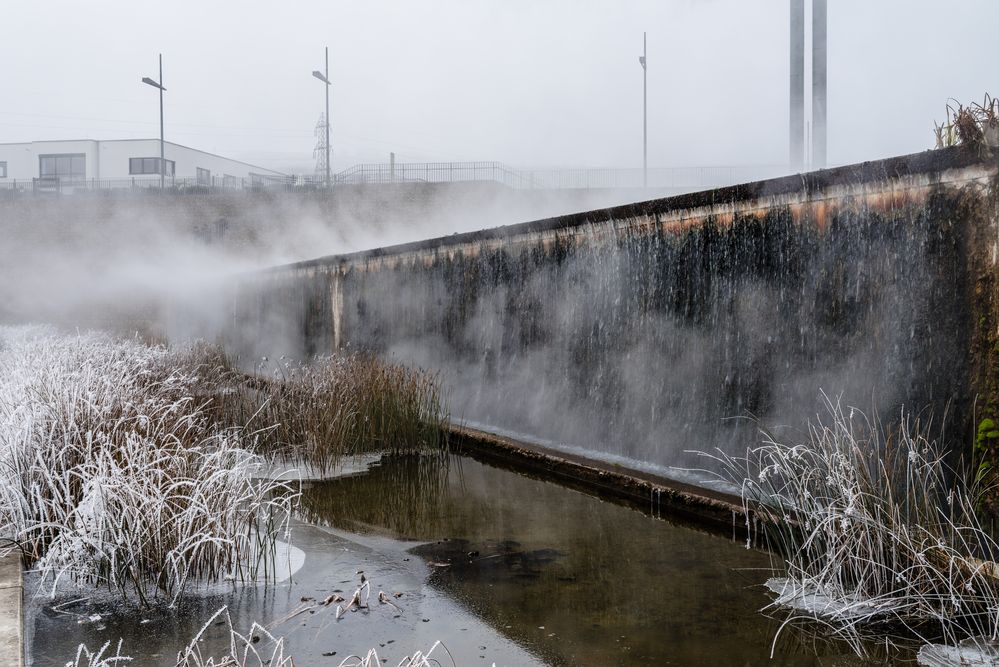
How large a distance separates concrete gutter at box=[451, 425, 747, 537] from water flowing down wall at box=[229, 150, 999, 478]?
500 mm

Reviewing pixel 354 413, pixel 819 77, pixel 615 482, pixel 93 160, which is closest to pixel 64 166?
pixel 93 160

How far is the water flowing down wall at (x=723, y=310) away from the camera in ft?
12.5

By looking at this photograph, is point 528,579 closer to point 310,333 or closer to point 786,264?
point 786,264

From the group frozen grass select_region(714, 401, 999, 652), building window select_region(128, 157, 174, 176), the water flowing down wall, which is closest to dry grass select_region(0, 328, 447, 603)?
the water flowing down wall

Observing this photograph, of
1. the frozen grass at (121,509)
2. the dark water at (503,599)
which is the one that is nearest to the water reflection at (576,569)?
the dark water at (503,599)

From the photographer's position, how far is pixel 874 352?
163 inches

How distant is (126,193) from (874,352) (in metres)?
32.2

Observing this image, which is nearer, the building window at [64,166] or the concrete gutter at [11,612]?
the concrete gutter at [11,612]

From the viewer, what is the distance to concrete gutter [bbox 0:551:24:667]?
2535 millimetres

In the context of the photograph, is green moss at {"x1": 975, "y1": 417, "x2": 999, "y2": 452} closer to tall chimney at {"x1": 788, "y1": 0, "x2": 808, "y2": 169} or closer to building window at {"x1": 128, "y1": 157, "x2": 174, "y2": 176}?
tall chimney at {"x1": 788, "y1": 0, "x2": 808, "y2": 169}

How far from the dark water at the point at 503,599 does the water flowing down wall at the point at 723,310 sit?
1075 mm

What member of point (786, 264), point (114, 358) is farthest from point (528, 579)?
point (114, 358)

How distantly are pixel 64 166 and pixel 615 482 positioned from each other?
155 ft

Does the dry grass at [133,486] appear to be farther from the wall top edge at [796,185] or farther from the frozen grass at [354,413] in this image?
the wall top edge at [796,185]
